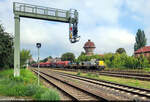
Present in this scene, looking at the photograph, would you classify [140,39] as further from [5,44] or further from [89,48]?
[5,44]

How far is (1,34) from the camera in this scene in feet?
65.1

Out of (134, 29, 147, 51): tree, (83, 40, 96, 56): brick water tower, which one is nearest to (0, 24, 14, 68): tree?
(134, 29, 147, 51): tree

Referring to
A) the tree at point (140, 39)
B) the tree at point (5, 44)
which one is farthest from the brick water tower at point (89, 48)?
the tree at point (5, 44)

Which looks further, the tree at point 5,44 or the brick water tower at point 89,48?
the brick water tower at point 89,48

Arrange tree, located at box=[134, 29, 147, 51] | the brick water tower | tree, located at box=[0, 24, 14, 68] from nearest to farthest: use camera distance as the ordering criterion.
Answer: tree, located at box=[0, 24, 14, 68] → tree, located at box=[134, 29, 147, 51] → the brick water tower

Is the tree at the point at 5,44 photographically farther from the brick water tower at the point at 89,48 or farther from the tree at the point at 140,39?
the brick water tower at the point at 89,48

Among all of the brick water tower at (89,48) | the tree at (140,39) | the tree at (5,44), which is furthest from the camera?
the brick water tower at (89,48)

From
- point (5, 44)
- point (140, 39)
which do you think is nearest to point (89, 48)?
point (140, 39)

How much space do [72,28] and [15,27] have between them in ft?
22.7

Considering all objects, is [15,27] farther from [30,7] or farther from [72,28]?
[72,28]

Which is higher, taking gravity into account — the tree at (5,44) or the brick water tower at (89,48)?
the brick water tower at (89,48)

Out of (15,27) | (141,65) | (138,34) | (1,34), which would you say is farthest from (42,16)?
(138,34)

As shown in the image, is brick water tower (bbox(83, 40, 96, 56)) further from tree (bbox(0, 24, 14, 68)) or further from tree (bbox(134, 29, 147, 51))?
tree (bbox(0, 24, 14, 68))

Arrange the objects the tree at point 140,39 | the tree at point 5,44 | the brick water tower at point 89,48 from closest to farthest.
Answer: the tree at point 5,44 → the tree at point 140,39 → the brick water tower at point 89,48
